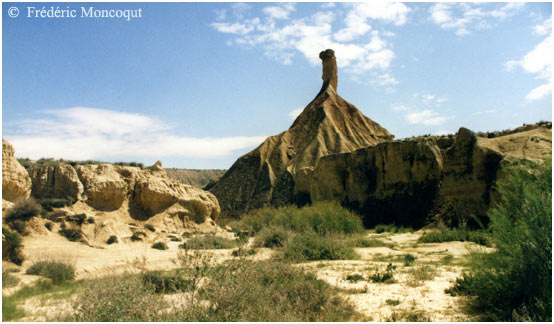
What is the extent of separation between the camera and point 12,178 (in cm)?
1437

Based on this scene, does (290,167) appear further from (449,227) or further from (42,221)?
(42,221)

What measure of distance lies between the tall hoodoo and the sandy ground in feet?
164

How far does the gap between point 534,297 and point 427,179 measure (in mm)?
17978

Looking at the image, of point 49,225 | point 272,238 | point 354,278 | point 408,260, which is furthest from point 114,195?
point 354,278

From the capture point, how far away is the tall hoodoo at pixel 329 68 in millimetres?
63450

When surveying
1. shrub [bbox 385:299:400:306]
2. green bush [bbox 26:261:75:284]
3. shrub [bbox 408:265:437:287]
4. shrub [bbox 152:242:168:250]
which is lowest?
shrub [bbox 152:242:168:250]

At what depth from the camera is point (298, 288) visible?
21.1 feet

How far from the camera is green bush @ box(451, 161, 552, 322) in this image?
4.96 m

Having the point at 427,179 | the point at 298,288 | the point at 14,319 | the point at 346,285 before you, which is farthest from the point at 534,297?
the point at 427,179

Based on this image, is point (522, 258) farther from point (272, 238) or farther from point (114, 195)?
point (114, 195)

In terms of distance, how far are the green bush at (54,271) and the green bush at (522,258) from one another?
30.8 ft

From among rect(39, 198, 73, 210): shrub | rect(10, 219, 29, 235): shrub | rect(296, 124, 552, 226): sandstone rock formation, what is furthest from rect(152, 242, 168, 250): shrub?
rect(296, 124, 552, 226): sandstone rock formation

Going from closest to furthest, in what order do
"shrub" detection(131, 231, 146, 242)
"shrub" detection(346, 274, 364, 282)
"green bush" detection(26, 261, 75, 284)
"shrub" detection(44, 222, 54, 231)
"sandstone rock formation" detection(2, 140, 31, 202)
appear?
"shrub" detection(346, 274, 364, 282), "green bush" detection(26, 261, 75, 284), "sandstone rock formation" detection(2, 140, 31, 202), "shrub" detection(44, 222, 54, 231), "shrub" detection(131, 231, 146, 242)

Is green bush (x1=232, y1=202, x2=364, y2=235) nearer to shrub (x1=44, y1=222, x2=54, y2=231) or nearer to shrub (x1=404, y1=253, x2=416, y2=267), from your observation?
shrub (x1=404, y1=253, x2=416, y2=267)
